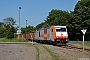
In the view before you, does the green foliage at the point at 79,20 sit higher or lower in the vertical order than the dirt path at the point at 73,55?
higher

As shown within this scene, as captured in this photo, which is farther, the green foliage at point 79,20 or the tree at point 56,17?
the tree at point 56,17

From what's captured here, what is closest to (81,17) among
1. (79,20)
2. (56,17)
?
(79,20)

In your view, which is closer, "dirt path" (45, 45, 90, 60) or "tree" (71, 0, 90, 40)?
"dirt path" (45, 45, 90, 60)

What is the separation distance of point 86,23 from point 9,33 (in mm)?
23839

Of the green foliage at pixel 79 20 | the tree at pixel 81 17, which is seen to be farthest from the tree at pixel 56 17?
the tree at pixel 81 17

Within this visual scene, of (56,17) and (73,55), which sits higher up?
(56,17)

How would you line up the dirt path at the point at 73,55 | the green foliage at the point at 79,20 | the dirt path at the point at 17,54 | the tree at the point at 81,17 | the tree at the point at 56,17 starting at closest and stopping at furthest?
the dirt path at the point at 17,54 < the dirt path at the point at 73,55 < the tree at the point at 81,17 < the green foliage at the point at 79,20 < the tree at the point at 56,17

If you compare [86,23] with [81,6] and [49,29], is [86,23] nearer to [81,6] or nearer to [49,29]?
[81,6]

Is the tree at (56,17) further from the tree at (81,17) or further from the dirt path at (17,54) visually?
the dirt path at (17,54)

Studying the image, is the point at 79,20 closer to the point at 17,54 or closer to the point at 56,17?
the point at 56,17

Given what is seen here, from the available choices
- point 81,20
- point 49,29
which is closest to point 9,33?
A: point 81,20

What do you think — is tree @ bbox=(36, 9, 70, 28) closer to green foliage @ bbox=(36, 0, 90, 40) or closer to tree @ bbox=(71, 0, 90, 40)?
green foliage @ bbox=(36, 0, 90, 40)

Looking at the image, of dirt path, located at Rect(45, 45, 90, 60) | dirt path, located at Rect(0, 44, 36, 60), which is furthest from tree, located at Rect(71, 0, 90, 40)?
dirt path, located at Rect(45, 45, 90, 60)

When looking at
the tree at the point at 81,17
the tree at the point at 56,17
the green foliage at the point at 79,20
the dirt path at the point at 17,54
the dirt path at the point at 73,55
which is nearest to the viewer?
the dirt path at the point at 17,54
